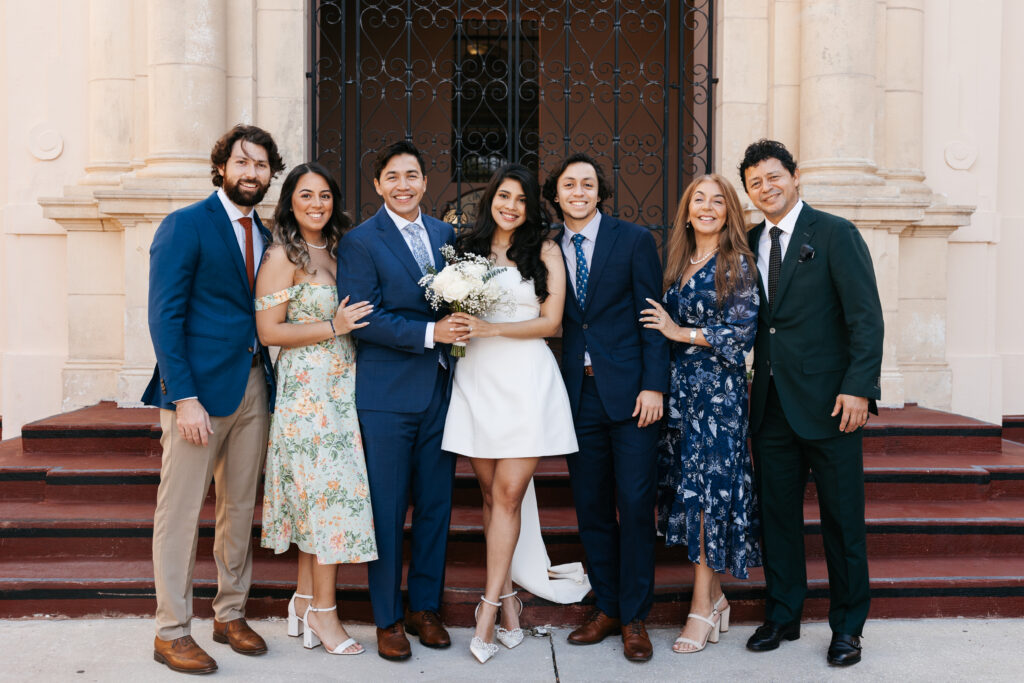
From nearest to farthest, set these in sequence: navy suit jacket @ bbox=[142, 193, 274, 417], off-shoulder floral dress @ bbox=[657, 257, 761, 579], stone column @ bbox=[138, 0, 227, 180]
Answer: navy suit jacket @ bbox=[142, 193, 274, 417] < off-shoulder floral dress @ bbox=[657, 257, 761, 579] < stone column @ bbox=[138, 0, 227, 180]

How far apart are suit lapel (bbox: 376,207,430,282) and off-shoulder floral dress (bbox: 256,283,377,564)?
0.33 m

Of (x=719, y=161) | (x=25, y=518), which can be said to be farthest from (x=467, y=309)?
(x=719, y=161)

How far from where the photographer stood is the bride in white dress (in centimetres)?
366

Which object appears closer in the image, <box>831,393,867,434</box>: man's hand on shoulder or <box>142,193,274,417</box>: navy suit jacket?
<box>142,193,274,417</box>: navy suit jacket

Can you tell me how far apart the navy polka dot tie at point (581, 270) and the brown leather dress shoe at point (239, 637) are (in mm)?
2102

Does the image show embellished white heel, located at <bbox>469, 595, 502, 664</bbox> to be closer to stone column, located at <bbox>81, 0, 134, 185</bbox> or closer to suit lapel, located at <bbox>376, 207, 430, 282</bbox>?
suit lapel, located at <bbox>376, 207, 430, 282</bbox>

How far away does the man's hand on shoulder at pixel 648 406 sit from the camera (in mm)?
3686

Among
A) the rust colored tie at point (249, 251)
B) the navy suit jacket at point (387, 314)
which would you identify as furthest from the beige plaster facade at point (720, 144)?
the navy suit jacket at point (387, 314)

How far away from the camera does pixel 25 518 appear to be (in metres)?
4.44

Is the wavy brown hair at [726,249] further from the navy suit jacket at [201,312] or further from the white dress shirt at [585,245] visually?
the navy suit jacket at [201,312]

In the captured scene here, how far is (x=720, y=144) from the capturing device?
6.44 meters

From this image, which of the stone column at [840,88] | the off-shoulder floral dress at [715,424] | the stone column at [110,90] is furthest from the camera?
the stone column at [110,90]

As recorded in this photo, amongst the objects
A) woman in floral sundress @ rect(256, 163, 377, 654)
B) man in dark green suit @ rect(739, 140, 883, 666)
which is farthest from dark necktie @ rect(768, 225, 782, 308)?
woman in floral sundress @ rect(256, 163, 377, 654)

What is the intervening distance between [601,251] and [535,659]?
1.85 meters
